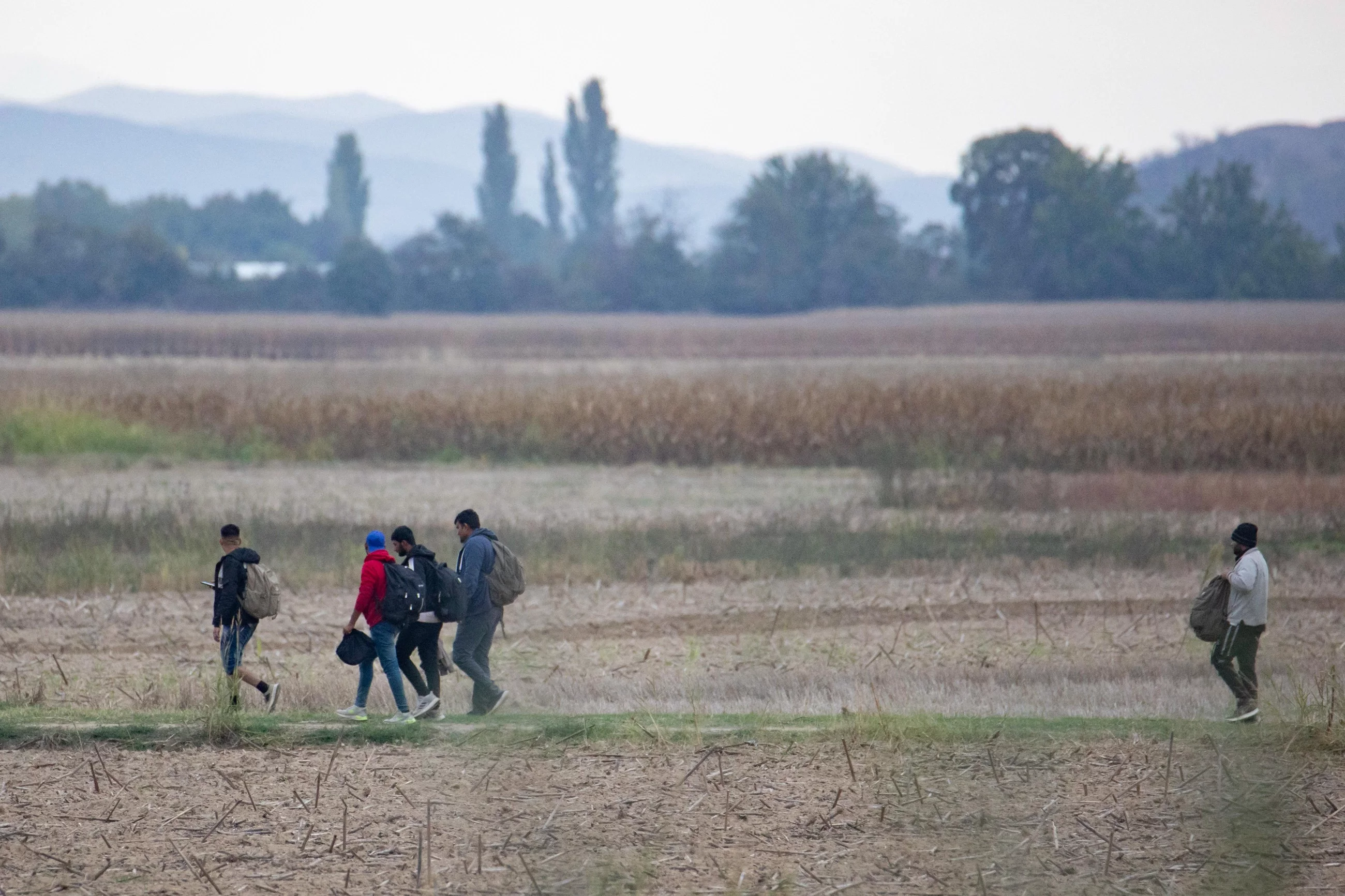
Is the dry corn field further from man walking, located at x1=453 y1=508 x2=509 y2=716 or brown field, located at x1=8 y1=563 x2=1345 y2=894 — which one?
man walking, located at x1=453 y1=508 x2=509 y2=716

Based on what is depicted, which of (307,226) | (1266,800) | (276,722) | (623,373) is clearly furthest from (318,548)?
(307,226)

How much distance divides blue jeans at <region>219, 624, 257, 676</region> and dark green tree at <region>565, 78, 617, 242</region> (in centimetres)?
10685

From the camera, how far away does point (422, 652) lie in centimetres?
1047

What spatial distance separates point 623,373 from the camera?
4394cm

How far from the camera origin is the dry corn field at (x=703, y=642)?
8.02 meters

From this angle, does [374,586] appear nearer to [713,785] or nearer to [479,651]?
[479,651]

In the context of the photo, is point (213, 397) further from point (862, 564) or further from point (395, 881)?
point (395, 881)

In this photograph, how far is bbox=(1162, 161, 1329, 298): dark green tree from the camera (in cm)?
6544

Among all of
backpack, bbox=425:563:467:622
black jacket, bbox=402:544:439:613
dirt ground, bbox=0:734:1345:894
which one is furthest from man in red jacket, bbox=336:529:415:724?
dirt ground, bbox=0:734:1345:894

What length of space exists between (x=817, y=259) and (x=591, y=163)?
43348 millimetres

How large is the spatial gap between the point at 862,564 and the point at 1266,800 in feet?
31.1

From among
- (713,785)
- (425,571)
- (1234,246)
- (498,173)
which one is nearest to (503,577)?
(425,571)

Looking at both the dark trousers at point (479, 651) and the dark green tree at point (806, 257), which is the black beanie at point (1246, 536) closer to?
the dark trousers at point (479, 651)

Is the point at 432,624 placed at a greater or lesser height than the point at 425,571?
lesser
